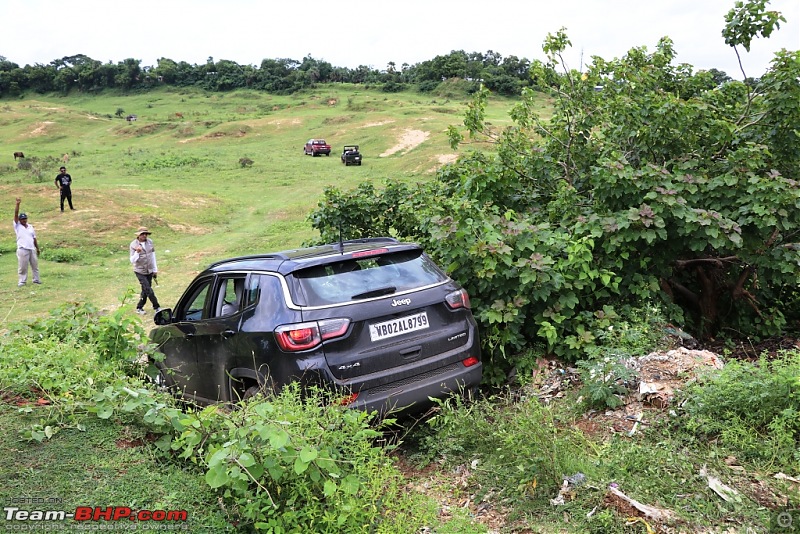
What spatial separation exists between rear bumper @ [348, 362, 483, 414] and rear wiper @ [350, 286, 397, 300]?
0.65 m

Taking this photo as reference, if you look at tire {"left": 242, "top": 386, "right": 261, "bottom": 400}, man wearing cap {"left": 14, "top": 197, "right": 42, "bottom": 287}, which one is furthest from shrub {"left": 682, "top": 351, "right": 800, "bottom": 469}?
man wearing cap {"left": 14, "top": 197, "right": 42, "bottom": 287}

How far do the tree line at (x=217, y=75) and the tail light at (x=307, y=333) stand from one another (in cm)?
7711

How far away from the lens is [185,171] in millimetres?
35281

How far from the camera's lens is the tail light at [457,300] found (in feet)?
15.5

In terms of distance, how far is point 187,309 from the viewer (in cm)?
580

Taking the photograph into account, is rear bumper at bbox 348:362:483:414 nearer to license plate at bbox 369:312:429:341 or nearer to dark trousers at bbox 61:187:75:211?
license plate at bbox 369:312:429:341

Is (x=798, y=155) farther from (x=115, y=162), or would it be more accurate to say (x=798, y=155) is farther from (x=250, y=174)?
(x=115, y=162)

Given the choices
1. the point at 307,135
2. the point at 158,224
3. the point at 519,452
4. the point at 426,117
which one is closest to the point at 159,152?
the point at 307,135

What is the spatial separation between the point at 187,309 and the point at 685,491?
4487 mm

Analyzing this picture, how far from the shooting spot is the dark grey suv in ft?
13.4

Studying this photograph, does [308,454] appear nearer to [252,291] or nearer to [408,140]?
[252,291]

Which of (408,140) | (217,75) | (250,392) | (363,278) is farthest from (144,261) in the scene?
(217,75)

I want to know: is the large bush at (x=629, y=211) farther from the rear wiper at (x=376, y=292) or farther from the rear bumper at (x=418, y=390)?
the rear wiper at (x=376, y=292)

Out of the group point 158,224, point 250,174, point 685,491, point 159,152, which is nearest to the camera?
point 685,491
